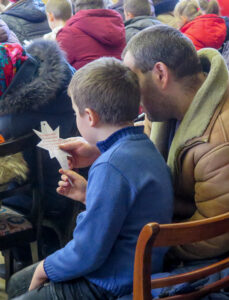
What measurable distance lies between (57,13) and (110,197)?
104 inches

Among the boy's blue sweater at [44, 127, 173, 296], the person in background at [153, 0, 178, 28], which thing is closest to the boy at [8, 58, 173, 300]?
the boy's blue sweater at [44, 127, 173, 296]

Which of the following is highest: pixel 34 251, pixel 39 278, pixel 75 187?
pixel 75 187

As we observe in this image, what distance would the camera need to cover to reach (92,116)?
122 cm

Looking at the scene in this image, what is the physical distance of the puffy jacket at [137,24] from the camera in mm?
3262

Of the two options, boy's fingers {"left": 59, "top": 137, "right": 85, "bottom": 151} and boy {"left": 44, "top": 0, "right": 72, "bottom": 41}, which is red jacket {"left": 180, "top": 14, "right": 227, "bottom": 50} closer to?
boy {"left": 44, "top": 0, "right": 72, "bottom": 41}

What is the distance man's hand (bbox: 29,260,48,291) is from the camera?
1241 mm

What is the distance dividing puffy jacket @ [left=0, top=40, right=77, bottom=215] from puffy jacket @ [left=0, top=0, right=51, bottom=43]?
55.5 inches

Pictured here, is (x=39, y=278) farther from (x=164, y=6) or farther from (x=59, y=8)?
(x=164, y=6)

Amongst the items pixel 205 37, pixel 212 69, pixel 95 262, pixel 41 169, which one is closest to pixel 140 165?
pixel 95 262

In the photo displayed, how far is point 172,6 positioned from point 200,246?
3.28 m

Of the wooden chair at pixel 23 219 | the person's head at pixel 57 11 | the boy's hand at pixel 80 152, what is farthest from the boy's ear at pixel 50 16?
the boy's hand at pixel 80 152

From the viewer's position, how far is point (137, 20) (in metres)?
3.36

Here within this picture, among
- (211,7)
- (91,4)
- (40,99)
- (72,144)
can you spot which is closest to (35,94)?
(40,99)

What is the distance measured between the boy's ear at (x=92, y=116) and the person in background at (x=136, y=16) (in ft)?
7.38
